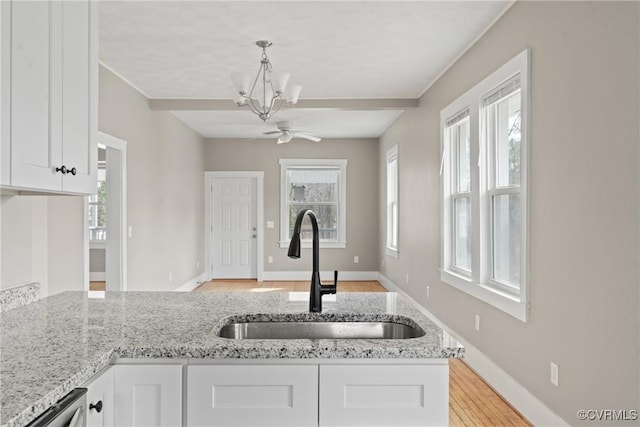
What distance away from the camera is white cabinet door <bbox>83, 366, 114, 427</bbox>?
1.25 meters

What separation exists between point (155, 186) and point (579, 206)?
15.7ft

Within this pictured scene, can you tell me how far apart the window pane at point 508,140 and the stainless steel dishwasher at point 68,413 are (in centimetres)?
277

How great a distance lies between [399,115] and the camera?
6.76 metres

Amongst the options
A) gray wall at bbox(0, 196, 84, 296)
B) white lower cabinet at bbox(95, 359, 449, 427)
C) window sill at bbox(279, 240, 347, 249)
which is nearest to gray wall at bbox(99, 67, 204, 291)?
window sill at bbox(279, 240, 347, 249)

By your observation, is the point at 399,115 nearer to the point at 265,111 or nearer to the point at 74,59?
the point at 265,111

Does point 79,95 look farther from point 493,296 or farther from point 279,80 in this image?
point 493,296

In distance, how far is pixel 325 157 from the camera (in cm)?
877

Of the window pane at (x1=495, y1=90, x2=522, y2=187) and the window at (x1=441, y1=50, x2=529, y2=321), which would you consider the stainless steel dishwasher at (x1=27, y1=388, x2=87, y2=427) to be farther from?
the window pane at (x1=495, y1=90, x2=522, y2=187)

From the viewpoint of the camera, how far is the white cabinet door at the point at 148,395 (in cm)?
137

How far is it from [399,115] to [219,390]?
19.2ft

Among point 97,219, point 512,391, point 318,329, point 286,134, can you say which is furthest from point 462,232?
point 97,219

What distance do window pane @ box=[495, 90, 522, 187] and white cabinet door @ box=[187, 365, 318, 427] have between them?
7.65 feet

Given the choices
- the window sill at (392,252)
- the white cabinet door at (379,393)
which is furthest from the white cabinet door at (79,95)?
the window sill at (392,252)

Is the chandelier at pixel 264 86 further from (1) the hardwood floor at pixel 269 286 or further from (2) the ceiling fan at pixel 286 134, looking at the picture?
(1) the hardwood floor at pixel 269 286
